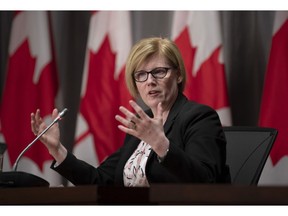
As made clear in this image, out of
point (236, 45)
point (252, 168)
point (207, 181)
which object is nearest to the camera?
point (207, 181)

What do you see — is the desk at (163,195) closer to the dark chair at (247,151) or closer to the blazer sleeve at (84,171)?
the blazer sleeve at (84,171)

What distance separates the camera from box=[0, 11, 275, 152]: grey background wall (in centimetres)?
352

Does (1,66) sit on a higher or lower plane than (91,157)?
higher

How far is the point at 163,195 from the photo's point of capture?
4.26 ft

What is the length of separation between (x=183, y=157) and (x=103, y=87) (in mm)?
2011

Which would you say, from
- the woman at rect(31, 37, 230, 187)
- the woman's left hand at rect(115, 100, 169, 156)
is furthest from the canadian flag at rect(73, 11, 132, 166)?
the woman's left hand at rect(115, 100, 169, 156)

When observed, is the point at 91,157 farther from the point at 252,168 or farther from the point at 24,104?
the point at 252,168

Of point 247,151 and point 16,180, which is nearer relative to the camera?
point 16,180

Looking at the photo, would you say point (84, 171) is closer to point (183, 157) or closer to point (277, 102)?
point (183, 157)

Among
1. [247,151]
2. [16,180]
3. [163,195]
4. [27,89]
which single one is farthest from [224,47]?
[163,195]

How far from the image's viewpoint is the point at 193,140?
190 cm

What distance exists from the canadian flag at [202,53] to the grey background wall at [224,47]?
2.0 inches
